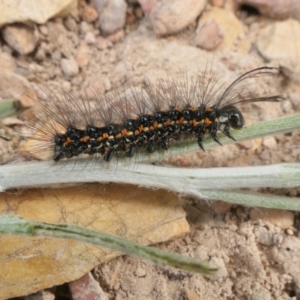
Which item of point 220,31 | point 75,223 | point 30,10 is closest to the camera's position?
point 75,223

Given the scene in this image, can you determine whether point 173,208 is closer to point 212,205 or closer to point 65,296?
point 212,205

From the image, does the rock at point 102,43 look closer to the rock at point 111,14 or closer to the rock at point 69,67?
the rock at point 111,14

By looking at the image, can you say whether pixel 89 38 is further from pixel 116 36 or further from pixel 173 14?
pixel 173 14

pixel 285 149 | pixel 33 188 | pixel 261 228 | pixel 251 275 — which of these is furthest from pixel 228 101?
pixel 33 188

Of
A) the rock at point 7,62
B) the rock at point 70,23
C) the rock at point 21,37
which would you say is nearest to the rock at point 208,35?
the rock at point 70,23

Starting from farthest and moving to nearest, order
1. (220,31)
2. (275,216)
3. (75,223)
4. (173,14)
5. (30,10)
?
(220,31), (173,14), (30,10), (275,216), (75,223)

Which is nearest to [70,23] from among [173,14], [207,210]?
[173,14]
